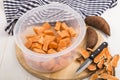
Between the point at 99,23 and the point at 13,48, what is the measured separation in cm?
30

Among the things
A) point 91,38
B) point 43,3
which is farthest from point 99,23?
point 43,3

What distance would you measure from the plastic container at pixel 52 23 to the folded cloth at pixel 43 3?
79 millimetres

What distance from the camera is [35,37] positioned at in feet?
2.62

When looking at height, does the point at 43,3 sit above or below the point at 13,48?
above

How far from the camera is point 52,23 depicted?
2.91ft

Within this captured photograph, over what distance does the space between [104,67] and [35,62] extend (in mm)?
205

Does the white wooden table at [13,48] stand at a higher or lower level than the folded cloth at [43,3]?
lower

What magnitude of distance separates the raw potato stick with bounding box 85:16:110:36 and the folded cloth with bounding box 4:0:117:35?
0.05m

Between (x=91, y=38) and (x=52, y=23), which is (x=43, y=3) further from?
(x=91, y=38)

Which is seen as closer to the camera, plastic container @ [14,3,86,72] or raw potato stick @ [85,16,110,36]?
plastic container @ [14,3,86,72]

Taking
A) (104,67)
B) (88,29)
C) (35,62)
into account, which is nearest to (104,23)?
(88,29)

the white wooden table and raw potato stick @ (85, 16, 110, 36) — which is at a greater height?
raw potato stick @ (85, 16, 110, 36)

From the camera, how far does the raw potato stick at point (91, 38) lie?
83 cm

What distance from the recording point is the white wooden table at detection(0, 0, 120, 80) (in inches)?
31.6
